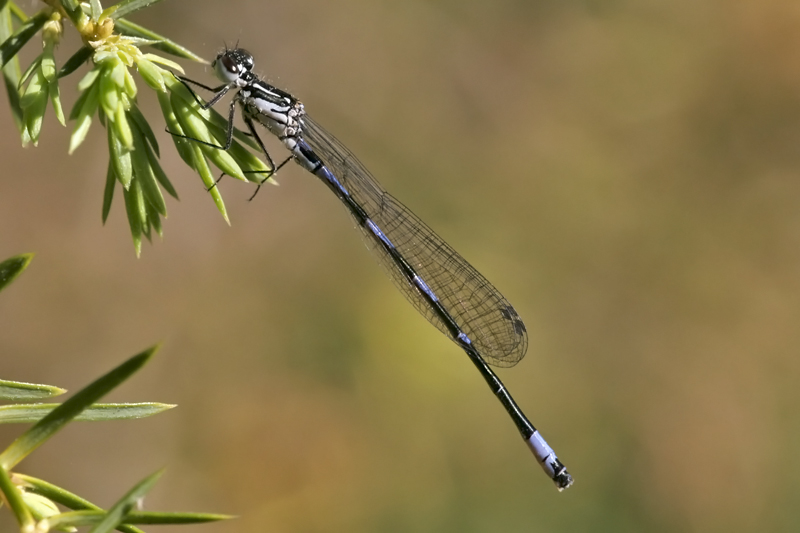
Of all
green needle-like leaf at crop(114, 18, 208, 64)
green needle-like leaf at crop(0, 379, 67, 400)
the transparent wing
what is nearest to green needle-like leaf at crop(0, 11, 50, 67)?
green needle-like leaf at crop(114, 18, 208, 64)

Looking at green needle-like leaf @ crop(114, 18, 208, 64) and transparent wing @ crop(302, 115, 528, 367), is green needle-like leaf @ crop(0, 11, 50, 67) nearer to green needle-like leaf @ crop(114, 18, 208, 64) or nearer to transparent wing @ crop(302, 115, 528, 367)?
green needle-like leaf @ crop(114, 18, 208, 64)

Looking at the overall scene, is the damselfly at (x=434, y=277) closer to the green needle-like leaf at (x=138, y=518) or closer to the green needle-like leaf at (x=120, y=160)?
the green needle-like leaf at (x=120, y=160)

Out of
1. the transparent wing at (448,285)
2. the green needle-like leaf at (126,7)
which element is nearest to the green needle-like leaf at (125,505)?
the green needle-like leaf at (126,7)

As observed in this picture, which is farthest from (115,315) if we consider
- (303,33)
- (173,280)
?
(303,33)

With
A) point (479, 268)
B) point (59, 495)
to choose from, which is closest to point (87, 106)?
point (59, 495)

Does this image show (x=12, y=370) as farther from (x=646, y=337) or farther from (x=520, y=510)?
(x=646, y=337)
